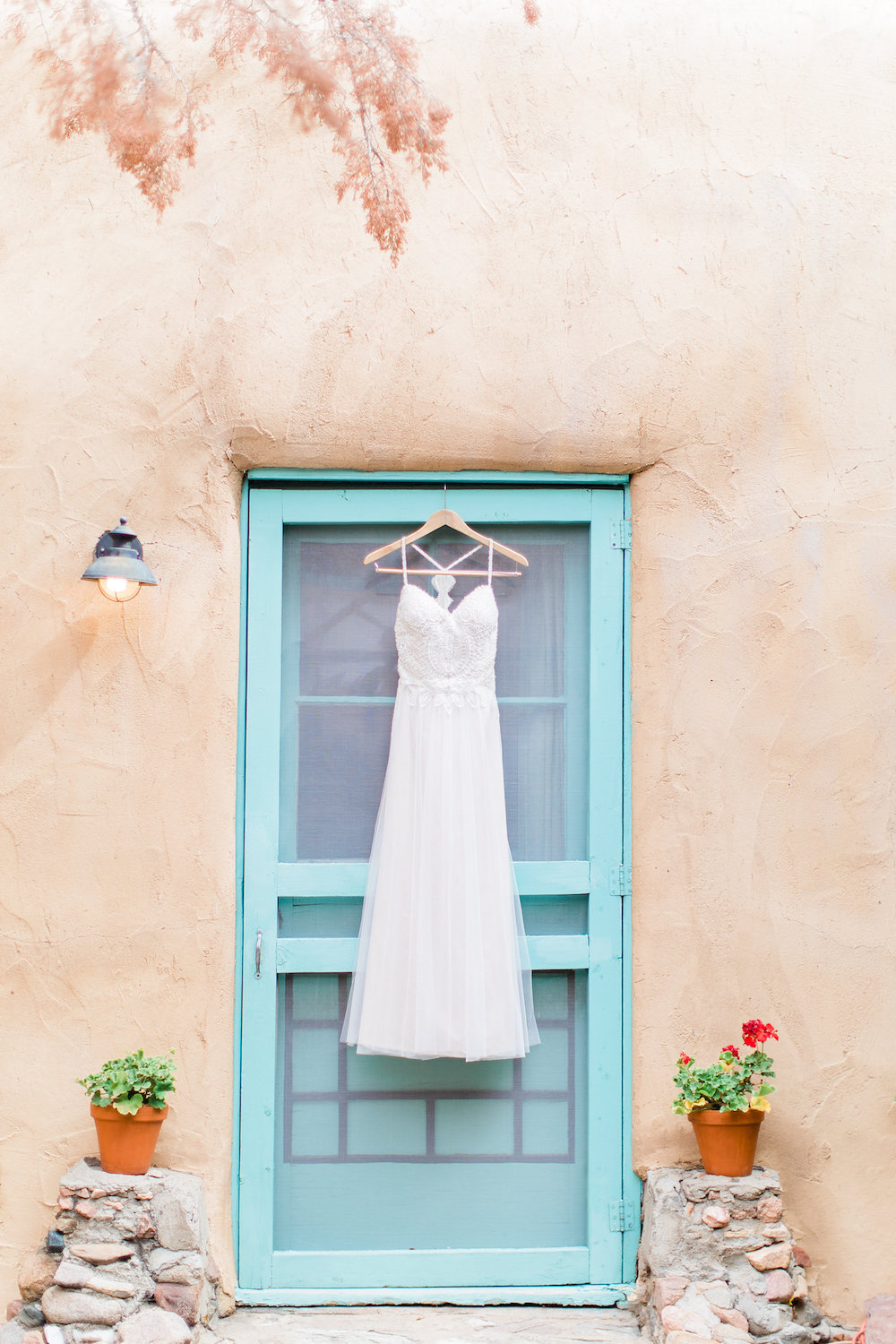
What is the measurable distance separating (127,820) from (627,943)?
4.26ft

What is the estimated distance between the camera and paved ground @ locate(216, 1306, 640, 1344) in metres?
2.23

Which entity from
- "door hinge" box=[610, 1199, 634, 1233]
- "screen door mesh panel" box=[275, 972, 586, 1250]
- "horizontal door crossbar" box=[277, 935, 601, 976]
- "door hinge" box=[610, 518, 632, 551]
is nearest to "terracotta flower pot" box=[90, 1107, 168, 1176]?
"screen door mesh panel" box=[275, 972, 586, 1250]

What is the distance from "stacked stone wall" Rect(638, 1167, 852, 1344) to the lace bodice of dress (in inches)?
49.9

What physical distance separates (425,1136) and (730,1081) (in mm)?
774

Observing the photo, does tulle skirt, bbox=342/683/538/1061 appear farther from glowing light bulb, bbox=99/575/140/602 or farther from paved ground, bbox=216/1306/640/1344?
glowing light bulb, bbox=99/575/140/602

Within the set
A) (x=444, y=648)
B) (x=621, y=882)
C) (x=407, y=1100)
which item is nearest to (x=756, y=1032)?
(x=621, y=882)

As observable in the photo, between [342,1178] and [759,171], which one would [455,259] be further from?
[342,1178]

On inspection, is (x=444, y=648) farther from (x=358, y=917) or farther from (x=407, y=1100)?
(x=407, y=1100)

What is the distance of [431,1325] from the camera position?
→ 230 centimetres

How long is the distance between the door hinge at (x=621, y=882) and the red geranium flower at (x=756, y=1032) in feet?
1.37

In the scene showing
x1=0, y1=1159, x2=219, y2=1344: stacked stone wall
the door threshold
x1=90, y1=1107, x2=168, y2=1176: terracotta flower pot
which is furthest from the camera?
the door threshold

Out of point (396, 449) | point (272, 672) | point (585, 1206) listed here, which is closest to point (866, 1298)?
point (585, 1206)

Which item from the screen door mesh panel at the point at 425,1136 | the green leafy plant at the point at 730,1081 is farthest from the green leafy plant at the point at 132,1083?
the green leafy plant at the point at 730,1081

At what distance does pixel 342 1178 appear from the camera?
8.05 ft
